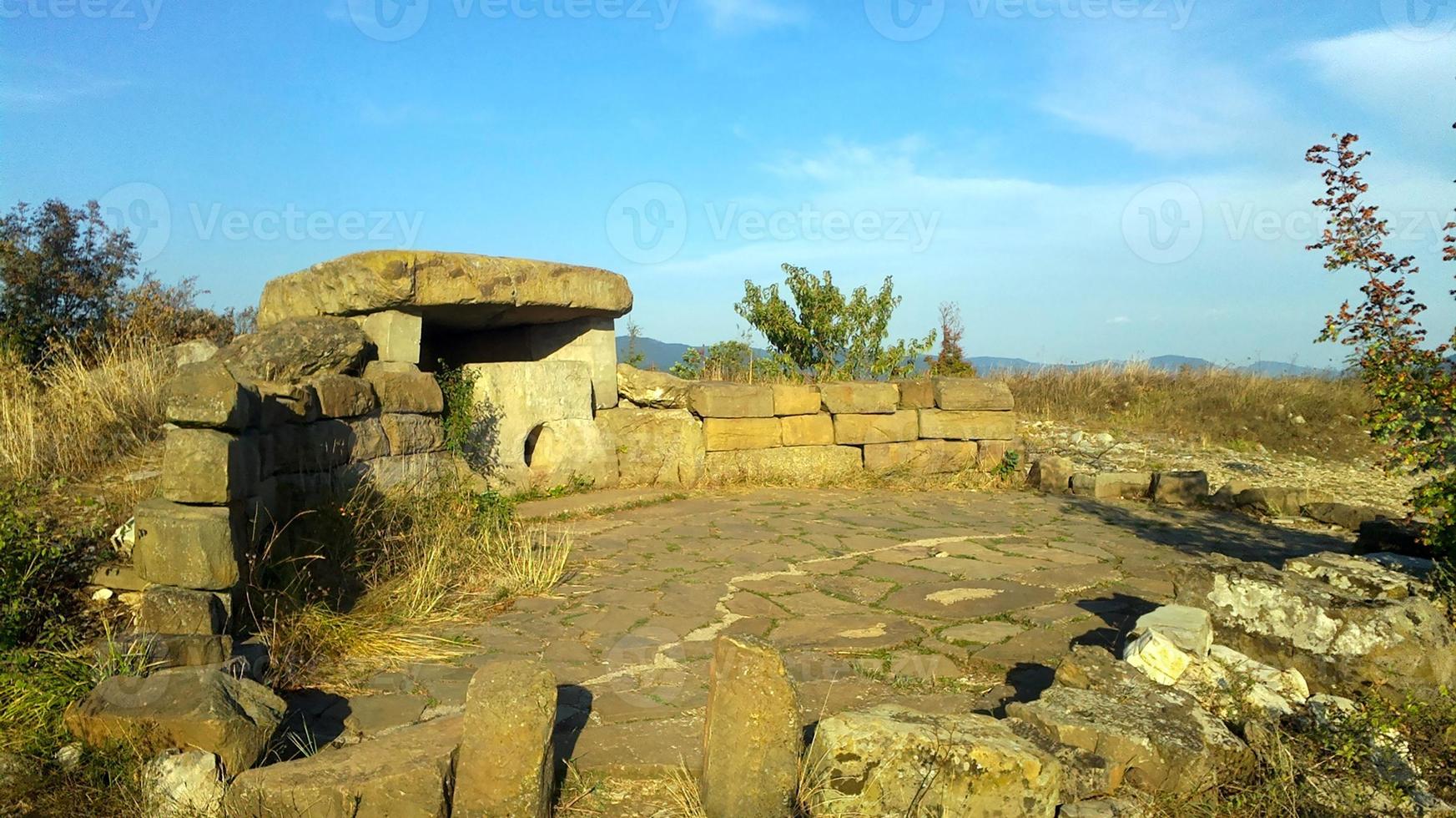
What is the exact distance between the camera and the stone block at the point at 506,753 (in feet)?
8.90

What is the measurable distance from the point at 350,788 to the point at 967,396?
28.0 ft

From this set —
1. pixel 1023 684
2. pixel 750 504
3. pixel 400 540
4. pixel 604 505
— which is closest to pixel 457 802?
pixel 1023 684

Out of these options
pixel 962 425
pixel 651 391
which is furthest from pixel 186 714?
pixel 962 425

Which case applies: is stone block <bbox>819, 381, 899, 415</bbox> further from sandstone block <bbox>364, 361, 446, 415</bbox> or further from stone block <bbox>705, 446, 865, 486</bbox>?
sandstone block <bbox>364, 361, 446, 415</bbox>

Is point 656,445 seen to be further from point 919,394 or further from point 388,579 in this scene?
point 388,579

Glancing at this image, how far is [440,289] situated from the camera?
7.59m

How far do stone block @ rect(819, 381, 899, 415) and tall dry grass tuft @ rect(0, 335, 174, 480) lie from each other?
592cm

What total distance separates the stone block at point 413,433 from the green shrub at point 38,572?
2102 millimetres

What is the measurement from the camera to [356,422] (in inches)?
250

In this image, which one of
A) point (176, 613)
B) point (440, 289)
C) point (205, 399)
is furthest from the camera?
point (440, 289)

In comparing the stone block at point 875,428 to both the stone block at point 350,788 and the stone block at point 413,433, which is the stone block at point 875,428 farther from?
the stone block at point 350,788

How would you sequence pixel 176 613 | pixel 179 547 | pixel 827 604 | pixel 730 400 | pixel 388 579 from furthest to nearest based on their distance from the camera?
pixel 730 400 < pixel 827 604 < pixel 388 579 < pixel 179 547 < pixel 176 613

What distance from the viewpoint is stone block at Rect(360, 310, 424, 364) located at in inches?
294

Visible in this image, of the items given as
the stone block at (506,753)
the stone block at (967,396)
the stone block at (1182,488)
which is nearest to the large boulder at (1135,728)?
the stone block at (506,753)
